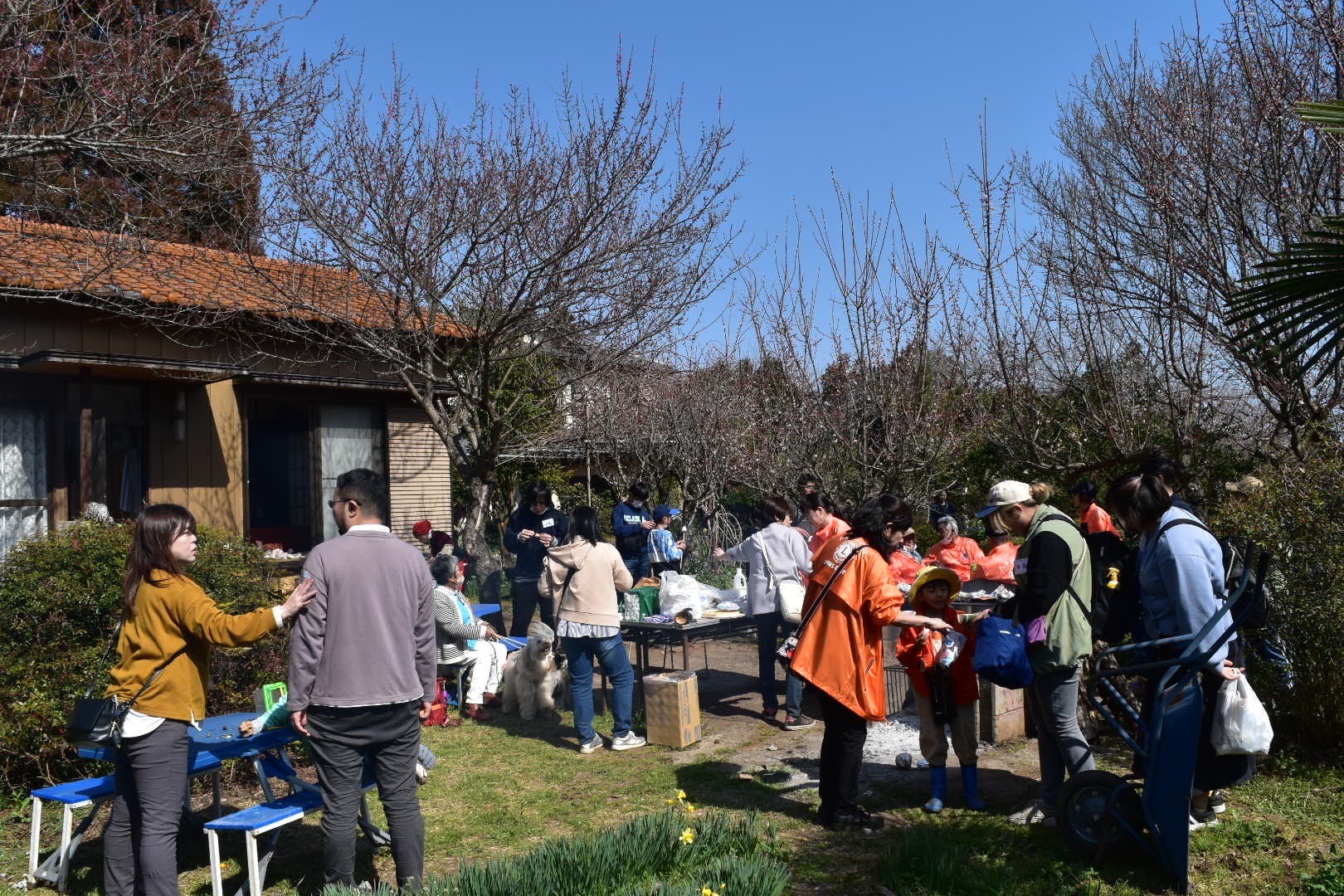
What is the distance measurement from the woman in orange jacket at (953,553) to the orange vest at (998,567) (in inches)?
21.3

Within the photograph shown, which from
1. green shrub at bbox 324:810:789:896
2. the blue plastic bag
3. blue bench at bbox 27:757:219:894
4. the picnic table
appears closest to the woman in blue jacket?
the blue plastic bag

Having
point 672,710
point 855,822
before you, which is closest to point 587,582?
point 672,710

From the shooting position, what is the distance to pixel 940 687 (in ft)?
17.2

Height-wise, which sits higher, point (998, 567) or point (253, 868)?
point (998, 567)

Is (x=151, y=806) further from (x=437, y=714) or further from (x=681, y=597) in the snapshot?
(x=681, y=597)

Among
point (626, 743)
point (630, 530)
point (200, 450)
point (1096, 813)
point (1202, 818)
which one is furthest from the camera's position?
point (630, 530)

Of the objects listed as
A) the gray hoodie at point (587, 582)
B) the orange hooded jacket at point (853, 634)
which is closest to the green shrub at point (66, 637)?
the gray hoodie at point (587, 582)

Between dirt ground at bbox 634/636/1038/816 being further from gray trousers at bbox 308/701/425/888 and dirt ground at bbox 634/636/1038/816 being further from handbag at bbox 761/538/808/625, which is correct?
gray trousers at bbox 308/701/425/888

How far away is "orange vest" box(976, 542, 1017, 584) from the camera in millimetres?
6930

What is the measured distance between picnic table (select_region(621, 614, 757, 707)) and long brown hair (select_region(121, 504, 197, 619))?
4.29m

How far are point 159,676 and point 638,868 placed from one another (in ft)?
6.76

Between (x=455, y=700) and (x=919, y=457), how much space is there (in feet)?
16.1

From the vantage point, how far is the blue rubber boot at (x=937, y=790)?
523cm

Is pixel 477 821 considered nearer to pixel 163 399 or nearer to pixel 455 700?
pixel 455 700
